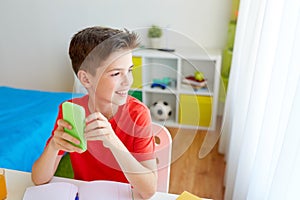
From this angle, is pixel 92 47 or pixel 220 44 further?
pixel 220 44

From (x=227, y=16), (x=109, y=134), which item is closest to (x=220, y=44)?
(x=227, y=16)

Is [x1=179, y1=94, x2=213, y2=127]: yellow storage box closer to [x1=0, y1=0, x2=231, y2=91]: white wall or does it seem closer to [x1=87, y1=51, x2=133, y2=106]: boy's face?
[x1=87, y1=51, x2=133, y2=106]: boy's face

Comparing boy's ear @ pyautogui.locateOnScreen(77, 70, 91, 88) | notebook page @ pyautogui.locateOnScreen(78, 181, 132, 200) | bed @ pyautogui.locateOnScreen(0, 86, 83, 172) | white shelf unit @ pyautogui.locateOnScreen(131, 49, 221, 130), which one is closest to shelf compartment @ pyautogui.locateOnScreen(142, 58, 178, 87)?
white shelf unit @ pyautogui.locateOnScreen(131, 49, 221, 130)

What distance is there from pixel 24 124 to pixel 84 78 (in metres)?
1.05

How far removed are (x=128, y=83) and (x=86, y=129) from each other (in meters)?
0.14

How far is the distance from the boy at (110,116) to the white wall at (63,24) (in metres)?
1.51

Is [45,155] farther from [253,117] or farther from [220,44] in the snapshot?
[220,44]

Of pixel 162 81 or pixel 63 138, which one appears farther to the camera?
pixel 162 81

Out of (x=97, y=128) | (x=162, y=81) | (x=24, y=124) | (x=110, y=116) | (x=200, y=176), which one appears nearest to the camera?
(x=97, y=128)

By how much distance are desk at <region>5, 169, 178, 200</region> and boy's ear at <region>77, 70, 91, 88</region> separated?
0.90ft

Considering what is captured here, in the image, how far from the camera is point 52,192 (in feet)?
2.58

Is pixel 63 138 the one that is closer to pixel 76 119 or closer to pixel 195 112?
pixel 76 119

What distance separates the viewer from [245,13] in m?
1.64

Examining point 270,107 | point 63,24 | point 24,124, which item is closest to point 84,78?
point 270,107
